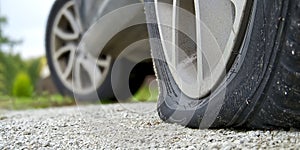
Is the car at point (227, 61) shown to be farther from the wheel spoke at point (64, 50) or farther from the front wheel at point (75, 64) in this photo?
the wheel spoke at point (64, 50)

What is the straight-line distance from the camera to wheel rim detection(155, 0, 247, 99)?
1.73m

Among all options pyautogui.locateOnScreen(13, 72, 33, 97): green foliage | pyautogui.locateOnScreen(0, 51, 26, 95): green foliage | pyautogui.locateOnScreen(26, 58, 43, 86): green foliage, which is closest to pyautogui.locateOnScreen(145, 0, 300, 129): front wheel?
pyautogui.locateOnScreen(13, 72, 33, 97): green foliage

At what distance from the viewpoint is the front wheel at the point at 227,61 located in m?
1.52

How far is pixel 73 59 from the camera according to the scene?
15.3 feet

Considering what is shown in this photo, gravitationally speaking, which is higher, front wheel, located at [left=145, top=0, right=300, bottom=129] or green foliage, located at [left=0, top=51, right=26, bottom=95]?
green foliage, located at [left=0, top=51, right=26, bottom=95]

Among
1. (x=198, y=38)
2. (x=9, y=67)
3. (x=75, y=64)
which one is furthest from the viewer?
(x=9, y=67)

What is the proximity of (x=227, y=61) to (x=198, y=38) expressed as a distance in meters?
0.16

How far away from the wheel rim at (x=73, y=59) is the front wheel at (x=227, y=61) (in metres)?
2.23

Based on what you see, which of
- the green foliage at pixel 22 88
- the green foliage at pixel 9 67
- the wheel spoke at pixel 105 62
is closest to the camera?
the wheel spoke at pixel 105 62

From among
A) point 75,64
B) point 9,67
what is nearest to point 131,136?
point 75,64

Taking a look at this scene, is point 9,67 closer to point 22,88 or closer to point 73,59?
point 22,88

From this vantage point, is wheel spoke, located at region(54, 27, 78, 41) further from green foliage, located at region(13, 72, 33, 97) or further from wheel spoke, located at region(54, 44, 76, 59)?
green foliage, located at region(13, 72, 33, 97)

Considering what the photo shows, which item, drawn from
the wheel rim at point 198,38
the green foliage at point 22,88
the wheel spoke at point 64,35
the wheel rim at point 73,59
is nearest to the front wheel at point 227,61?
the wheel rim at point 198,38

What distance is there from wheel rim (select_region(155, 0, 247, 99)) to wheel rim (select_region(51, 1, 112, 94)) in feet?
7.32
